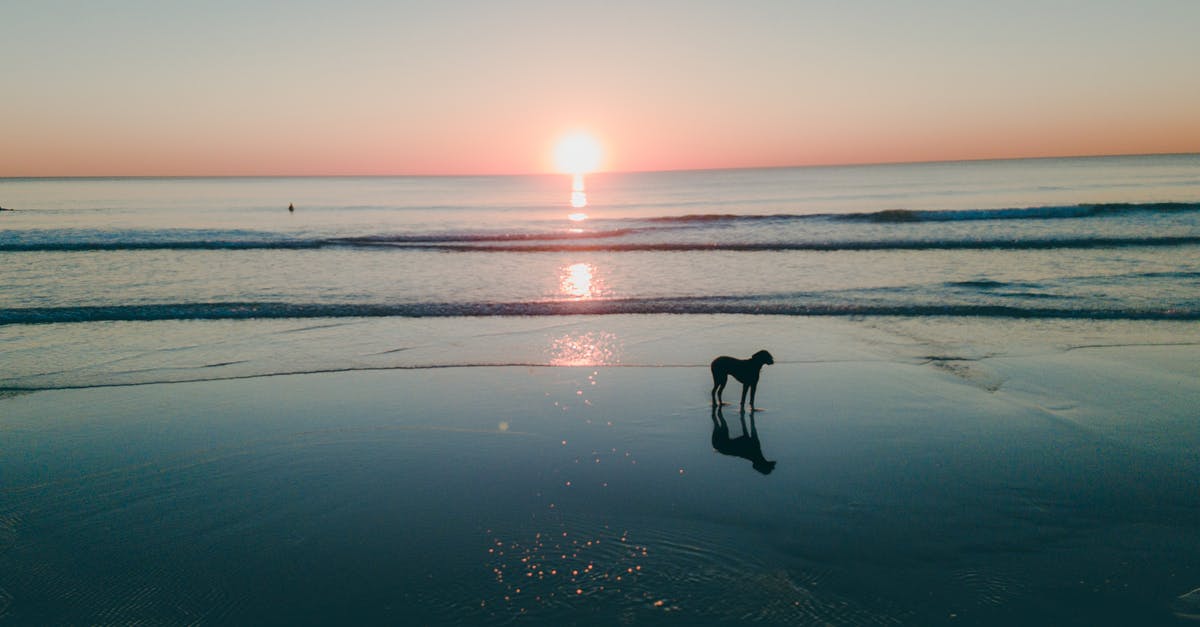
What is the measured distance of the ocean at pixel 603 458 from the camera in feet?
15.5

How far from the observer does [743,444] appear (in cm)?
753

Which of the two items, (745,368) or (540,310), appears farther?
Answer: (540,310)

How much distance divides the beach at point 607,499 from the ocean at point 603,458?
0.10 ft

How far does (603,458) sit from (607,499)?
3.22ft

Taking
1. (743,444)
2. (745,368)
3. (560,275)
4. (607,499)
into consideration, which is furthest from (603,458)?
(560,275)

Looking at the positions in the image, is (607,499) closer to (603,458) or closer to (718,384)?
(603,458)

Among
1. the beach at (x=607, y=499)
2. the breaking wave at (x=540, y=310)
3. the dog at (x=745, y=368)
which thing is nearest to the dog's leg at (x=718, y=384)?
the dog at (x=745, y=368)

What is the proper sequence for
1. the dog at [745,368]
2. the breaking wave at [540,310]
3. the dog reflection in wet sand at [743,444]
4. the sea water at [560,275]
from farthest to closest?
the breaking wave at [540,310] → the sea water at [560,275] → the dog at [745,368] → the dog reflection in wet sand at [743,444]

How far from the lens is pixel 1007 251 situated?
25891 mm

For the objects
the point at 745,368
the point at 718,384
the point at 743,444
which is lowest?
the point at 743,444

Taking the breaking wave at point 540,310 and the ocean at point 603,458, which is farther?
the breaking wave at point 540,310

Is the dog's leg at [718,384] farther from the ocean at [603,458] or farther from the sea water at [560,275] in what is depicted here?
the sea water at [560,275]

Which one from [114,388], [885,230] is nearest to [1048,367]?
[114,388]

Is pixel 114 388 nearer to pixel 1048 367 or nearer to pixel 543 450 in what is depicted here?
pixel 543 450
